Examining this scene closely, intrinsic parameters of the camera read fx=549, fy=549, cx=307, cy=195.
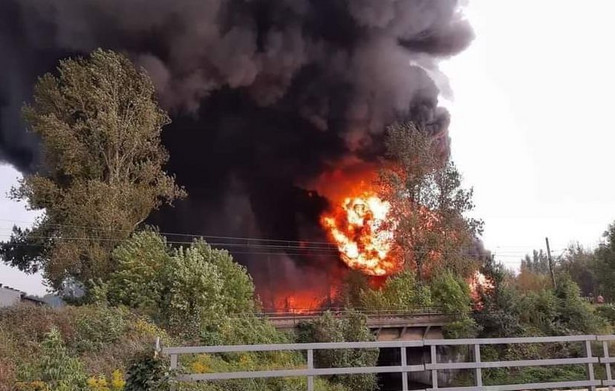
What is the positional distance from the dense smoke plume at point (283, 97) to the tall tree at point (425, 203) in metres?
5.03

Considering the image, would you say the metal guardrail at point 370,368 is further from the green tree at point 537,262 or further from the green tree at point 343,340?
the green tree at point 537,262

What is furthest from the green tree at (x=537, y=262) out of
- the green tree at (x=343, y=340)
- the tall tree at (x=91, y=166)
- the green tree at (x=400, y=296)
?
the tall tree at (x=91, y=166)

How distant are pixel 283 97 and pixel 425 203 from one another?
16761mm

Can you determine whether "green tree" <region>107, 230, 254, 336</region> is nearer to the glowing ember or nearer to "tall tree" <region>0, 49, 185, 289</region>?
"tall tree" <region>0, 49, 185, 289</region>

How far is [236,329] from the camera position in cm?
2498

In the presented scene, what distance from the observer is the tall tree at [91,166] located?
103 ft

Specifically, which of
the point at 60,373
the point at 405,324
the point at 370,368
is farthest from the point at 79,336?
the point at 405,324

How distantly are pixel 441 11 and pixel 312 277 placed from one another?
101 feet

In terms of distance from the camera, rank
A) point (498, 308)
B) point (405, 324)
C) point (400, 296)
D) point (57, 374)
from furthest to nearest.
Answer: point (400, 296), point (405, 324), point (498, 308), point (57, 374)

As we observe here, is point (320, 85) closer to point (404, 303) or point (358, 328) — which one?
point (404, 303)

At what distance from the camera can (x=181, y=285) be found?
24.0 m

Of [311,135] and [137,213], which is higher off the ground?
[311,135]

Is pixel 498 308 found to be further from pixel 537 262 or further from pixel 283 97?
pixel 537 262

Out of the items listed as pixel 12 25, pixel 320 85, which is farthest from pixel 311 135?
pixel 12 25
